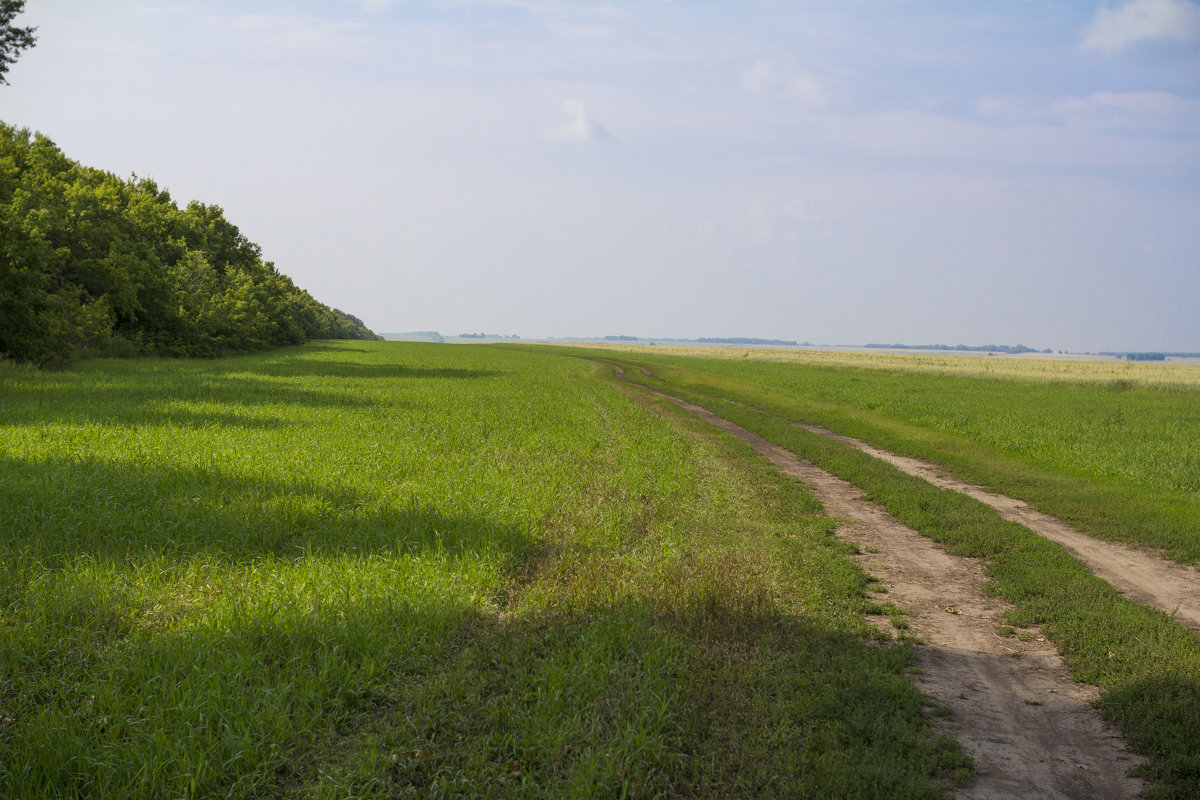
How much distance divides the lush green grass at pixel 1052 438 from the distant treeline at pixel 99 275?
33.7 meters

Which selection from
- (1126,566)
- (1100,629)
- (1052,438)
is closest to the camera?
(1100,629)

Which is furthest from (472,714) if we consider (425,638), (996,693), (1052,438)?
(1052,438)

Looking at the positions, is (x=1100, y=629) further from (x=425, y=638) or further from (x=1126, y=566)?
(x=425, y=638)

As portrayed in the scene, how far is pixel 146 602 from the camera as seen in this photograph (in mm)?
7023

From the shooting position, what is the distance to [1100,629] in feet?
23.7

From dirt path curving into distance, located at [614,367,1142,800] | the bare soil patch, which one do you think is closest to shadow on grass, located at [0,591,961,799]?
dirt path curving into distance, located at [614,367,1142,800]

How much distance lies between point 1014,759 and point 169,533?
10.1 m

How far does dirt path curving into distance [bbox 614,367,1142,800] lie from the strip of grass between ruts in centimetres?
20

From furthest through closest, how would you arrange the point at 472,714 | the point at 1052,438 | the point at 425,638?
the point at 1052,438 → the point at 425,638 → the point at 472,714

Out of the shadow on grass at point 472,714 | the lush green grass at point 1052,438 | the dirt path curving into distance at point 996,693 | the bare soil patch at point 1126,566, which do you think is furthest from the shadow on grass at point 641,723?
the lush green grass at point 1052,438

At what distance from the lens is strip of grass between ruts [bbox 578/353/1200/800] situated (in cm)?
511

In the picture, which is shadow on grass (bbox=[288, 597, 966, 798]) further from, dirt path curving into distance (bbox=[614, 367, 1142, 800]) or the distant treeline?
the distant treeline

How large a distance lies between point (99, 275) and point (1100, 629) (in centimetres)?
5226

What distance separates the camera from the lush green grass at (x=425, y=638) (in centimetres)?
472
